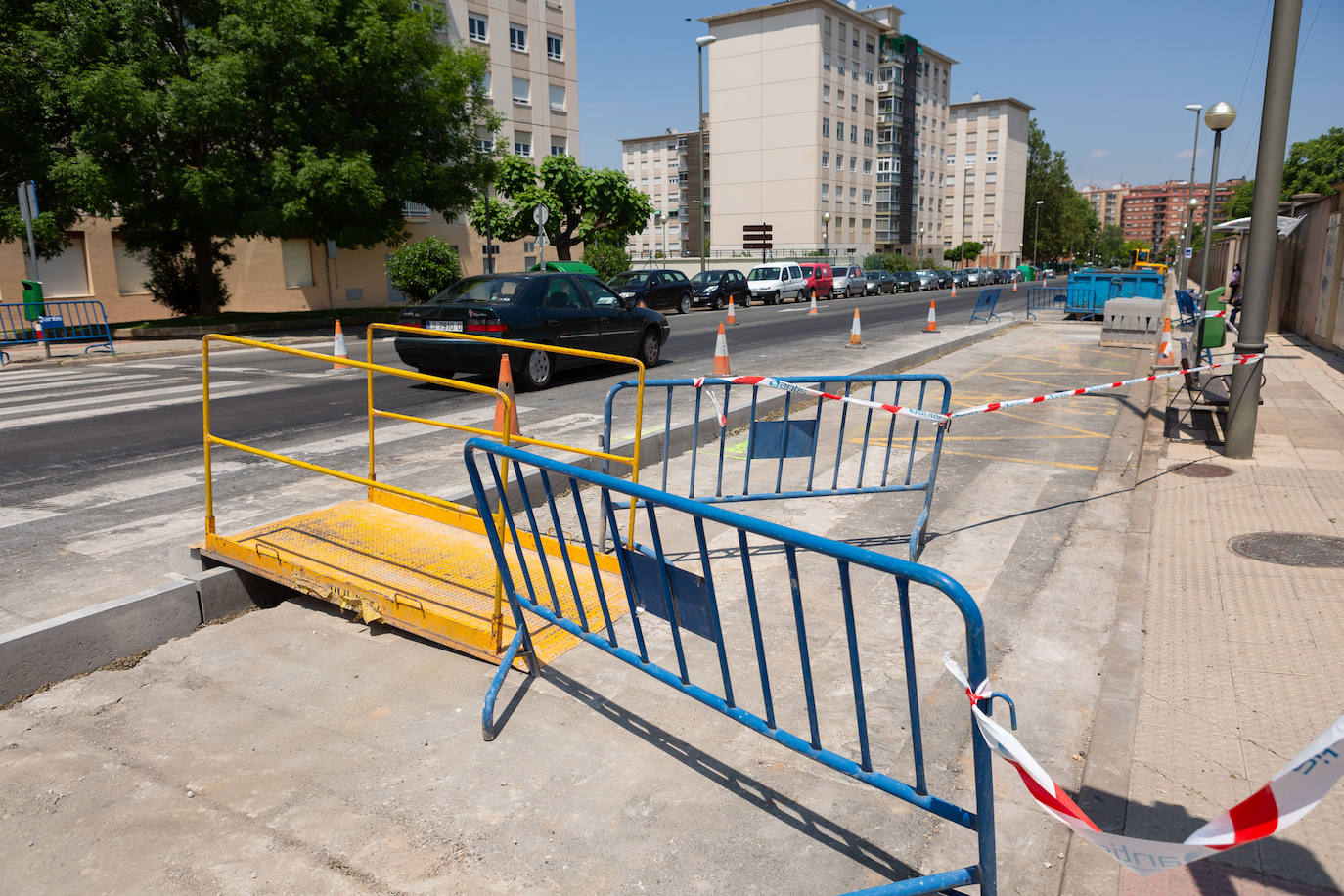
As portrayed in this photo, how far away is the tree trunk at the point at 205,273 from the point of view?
79.2ft

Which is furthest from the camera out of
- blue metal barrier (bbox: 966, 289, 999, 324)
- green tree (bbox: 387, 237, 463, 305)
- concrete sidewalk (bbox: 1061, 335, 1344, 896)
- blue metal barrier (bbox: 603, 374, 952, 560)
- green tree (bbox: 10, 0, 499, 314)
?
green tree (bbox: 387, 237, 463, 305)

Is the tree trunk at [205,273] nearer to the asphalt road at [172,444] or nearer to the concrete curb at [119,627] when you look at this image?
the asphalt road at [172,444]

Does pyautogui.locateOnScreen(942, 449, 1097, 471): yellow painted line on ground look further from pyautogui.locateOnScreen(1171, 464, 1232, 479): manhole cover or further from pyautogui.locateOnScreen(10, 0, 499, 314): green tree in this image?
pyautogui.locateOnScreen(10, 0, 499, 314): green tree

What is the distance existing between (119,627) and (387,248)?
38044 mm

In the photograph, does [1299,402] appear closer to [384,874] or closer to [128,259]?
[384,874]

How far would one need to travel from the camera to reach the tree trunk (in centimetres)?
2414

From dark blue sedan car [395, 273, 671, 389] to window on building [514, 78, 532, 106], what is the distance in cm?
3762

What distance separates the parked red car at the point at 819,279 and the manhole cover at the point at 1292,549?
36.9 metres

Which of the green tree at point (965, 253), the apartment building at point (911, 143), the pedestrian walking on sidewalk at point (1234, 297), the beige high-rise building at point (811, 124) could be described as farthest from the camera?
the green tree at point (965, 253)

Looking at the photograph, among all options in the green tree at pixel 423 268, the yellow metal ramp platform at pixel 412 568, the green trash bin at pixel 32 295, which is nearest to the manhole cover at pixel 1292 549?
the yellow metal ramp platform at pixel 412 568

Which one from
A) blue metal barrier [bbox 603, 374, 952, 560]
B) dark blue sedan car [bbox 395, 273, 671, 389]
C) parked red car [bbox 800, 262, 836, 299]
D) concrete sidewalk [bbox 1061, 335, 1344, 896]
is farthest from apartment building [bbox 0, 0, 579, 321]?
concrete sidewalk [bbox 1061, 335, 1344, 896]

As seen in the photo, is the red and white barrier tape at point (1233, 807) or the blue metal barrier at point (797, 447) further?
the blue metal barrier at point (797, 447)

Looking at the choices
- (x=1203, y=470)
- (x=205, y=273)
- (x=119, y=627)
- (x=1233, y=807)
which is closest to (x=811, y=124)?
(x=205, y=273)

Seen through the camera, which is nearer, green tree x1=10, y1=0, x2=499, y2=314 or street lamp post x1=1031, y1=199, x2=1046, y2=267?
green tree x1=10, y1=0, x2=499, y2=314
